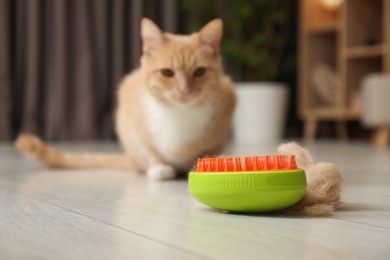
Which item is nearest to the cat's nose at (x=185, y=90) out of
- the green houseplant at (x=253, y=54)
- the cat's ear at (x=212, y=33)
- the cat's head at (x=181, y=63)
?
the cat's head at (x=181, y=63)

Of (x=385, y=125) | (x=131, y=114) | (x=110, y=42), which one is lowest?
(x=385, y=125)

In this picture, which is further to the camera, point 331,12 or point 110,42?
point 331,12

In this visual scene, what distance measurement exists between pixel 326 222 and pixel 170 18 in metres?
3.53

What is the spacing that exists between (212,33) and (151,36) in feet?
0.55

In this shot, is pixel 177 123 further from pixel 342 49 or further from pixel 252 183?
pixel 342 49

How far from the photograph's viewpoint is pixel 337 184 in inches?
40.7

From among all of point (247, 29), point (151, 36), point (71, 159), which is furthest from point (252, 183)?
point (247, 29)

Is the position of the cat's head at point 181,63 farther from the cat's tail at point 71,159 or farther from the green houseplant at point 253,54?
the green houseplant at point 253,54

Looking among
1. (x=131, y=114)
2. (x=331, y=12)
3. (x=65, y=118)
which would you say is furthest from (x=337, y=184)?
(x=331, y=12)

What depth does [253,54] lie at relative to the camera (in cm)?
424

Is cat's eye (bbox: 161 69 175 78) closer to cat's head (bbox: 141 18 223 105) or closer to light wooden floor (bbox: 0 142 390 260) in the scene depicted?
cat's head (bbox: 141 18 223 105)

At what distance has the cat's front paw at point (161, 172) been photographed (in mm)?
1643

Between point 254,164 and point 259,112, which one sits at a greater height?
point 254,164

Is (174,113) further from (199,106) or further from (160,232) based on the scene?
(160,232)
